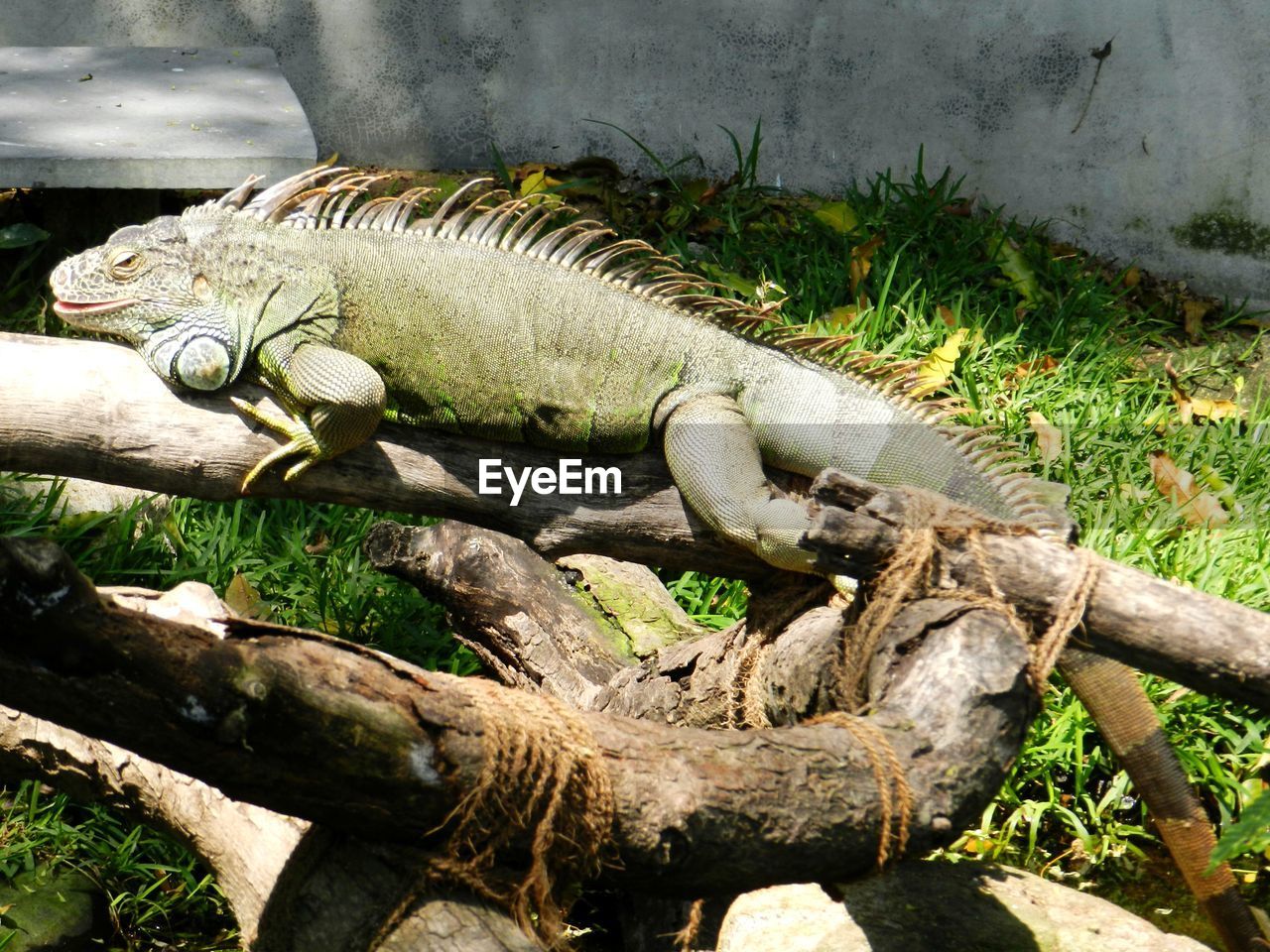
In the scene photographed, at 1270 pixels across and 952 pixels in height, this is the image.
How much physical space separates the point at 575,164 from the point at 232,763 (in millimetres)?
5124

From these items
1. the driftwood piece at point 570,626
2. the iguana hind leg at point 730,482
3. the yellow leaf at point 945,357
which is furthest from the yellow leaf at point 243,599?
the yellow leaf at point 945,357

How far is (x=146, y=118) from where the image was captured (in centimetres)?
568

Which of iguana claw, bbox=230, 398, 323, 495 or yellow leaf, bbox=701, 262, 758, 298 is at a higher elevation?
iguana claw, bbox=230, 398, 323, 495

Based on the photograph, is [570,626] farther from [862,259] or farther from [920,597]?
[862,259]

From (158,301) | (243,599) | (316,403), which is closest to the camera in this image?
(316,403)

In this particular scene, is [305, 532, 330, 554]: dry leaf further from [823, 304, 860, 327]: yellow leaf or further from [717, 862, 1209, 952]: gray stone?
[823, 304, 860, 327]: yellow leaf

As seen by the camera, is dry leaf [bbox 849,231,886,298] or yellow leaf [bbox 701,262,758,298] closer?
yellow leaf [bbox 701,262,758,298]

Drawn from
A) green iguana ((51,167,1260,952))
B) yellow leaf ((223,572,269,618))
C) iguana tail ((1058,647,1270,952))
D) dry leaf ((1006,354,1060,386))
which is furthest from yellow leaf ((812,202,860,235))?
iguana tail ((1058,647,1270,952))

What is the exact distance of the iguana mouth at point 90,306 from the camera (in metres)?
3.63

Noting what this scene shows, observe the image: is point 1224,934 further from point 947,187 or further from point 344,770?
point 947,187

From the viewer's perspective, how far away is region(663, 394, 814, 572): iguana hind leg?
3430 millimetres

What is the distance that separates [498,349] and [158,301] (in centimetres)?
94

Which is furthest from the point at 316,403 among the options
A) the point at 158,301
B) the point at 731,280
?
the point at 731,280

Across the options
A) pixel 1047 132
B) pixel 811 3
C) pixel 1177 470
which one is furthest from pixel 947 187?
pixel 1177 470
